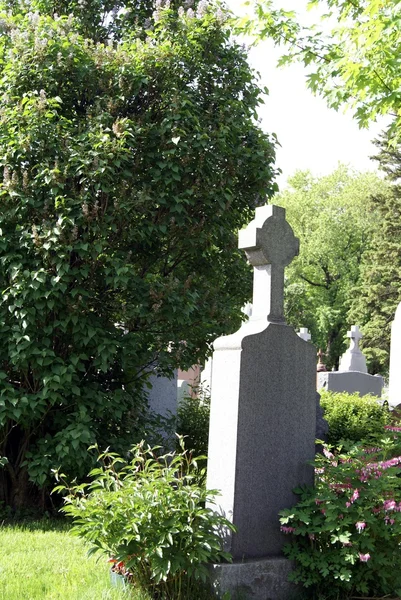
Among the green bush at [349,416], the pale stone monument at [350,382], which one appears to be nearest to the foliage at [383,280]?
the pale stone monument at [350,382]

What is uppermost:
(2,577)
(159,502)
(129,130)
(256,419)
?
(129,130)

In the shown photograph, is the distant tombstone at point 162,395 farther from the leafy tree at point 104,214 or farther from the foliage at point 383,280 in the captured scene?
the foliage at point 383,280

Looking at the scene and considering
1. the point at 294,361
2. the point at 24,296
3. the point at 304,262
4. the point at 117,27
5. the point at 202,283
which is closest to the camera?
the point at 294,361

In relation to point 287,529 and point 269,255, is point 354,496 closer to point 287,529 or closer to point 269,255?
point 287,529

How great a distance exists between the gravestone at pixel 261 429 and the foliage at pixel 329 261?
3383cm

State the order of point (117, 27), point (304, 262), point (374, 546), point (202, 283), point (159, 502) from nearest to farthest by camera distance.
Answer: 1. point (159, 502)
2. point (374, 546)
3. point (202, 283)
4. point (117, 27)
5. point (304, 262)

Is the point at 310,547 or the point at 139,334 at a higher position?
the point at 139,334

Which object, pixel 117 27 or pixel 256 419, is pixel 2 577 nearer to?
pixel 256 419

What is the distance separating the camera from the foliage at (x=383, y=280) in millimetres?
30781

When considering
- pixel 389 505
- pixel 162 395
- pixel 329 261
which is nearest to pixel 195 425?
pixel 162 395

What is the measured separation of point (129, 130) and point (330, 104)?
2.91m

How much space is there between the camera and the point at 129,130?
687 centimetres

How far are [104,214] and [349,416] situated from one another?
22.6ft

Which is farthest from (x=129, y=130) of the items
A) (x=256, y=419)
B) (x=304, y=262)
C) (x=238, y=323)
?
(x=304, y=262)
